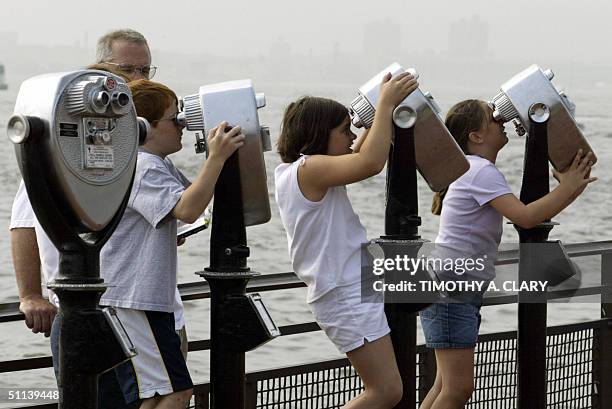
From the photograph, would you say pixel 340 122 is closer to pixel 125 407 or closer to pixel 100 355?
pixel 125 407

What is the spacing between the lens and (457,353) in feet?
12.1

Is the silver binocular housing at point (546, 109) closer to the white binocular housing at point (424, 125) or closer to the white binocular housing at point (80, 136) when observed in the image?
the white binocular housing at point (424, 125)

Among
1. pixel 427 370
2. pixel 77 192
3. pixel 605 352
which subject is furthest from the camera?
pixel 605 352

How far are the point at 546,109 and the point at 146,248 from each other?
1248mm

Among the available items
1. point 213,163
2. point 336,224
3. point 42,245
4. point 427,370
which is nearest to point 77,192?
point 213,163

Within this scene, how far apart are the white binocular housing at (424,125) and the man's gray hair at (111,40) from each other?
705 mm

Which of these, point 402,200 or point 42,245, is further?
point 402,200

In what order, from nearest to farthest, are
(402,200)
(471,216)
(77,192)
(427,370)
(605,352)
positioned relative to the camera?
1. (77,192)
2. (402,200)
3. (471,216)
4. (427,370)
5. (605,352)

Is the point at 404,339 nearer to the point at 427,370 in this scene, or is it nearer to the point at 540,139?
the point at 540,139

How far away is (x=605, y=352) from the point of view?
15.2ft

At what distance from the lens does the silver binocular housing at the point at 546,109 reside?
3.54 meters

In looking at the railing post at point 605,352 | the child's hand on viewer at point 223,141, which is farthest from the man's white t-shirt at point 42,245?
the railing post at point 605,352

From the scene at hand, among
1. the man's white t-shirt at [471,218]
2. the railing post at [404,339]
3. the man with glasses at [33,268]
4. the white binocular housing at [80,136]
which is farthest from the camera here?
the man's white t-shirt at [471,218]

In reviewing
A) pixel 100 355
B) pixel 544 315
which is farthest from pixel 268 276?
pixel 100 355
